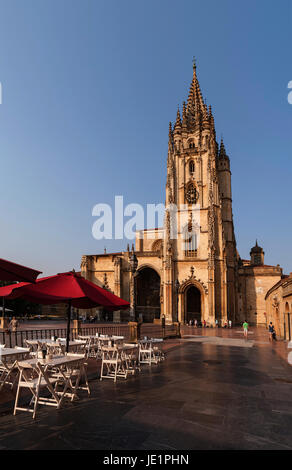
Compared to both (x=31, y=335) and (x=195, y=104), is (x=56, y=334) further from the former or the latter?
(x=195, y=104)

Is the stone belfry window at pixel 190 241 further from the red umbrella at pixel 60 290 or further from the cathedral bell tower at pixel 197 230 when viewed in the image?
the red umbrella at pixel 60 290

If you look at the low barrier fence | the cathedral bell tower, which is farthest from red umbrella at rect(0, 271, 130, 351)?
the cathedral bell tower

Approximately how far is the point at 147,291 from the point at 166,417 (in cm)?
4018

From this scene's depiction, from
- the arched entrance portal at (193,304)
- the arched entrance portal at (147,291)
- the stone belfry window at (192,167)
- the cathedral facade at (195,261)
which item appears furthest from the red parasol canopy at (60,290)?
the stone belfry window at (192,167)

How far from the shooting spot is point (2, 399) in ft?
18.9

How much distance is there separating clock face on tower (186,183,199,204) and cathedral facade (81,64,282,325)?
142mm

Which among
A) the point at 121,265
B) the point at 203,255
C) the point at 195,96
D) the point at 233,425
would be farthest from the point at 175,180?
the point at 233,425

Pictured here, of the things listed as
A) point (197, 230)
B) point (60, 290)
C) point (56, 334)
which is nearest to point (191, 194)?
point (197, 230)

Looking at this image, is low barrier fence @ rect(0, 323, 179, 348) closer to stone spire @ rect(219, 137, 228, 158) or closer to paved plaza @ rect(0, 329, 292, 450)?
paved plaza @ rect(0, 329, 292, 450)

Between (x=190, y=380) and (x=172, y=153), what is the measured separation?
130ft

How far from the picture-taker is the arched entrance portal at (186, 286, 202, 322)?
39.5 meters

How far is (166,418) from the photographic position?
5.12 m

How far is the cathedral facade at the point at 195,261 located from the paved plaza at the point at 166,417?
1159 inches
